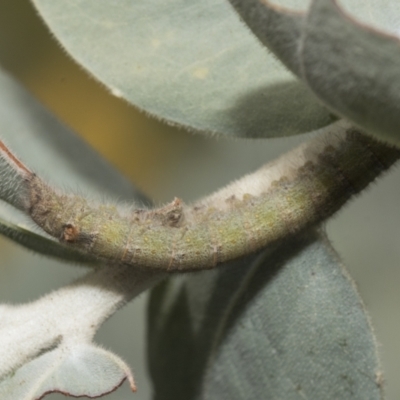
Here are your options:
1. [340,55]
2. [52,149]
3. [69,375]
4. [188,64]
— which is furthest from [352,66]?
[52,149]

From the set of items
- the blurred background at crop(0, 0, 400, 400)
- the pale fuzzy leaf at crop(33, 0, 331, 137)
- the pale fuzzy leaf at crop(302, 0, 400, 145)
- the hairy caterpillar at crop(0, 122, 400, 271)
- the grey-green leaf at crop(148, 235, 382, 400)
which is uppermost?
the pale fuzzy leaf at crop(302, 0, 400, 145)

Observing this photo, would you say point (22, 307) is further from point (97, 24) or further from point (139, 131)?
point (139, 131)

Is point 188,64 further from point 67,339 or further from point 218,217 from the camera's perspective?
point 67,339

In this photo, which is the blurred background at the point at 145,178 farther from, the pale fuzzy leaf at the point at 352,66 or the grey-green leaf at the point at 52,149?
the pale fuzzy leaf at the point at 352,66

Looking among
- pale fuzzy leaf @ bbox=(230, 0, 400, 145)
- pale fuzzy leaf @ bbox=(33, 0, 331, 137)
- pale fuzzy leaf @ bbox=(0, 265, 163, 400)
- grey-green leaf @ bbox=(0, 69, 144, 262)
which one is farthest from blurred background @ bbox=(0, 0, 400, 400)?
pale fuzzy leaf @ bbox=(230, 0, 400, 145)

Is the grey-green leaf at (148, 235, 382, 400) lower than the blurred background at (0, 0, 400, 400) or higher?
higher

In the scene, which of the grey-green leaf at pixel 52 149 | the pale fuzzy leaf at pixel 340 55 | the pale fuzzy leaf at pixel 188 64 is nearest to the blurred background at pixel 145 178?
the grey-green leaf at pixel 52 149

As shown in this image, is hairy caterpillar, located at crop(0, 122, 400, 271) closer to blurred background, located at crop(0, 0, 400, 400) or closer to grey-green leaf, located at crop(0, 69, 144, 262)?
grey-green leaf, located at crop(0, 69, 144, 262)
